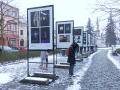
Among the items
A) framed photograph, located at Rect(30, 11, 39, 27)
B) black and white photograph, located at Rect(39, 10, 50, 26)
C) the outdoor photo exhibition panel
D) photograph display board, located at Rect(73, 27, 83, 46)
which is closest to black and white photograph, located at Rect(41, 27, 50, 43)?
black and white photograph, located at Rect(39, 10, 50, 26)

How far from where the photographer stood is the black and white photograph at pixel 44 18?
14.0 m

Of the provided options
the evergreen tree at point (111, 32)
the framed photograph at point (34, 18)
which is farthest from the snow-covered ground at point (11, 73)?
the evergreen tree at point (111, 32)

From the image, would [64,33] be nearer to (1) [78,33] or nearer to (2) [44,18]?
(2) [44,18]

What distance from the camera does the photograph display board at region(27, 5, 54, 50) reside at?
1391cm

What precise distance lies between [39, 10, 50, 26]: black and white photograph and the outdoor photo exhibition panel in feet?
25.6

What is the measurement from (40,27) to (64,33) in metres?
8.44

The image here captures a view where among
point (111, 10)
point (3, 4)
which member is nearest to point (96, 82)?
point (111, 10)

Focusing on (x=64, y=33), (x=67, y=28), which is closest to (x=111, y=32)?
(x=64, y=33)

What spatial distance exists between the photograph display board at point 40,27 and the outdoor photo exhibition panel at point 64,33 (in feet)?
24.9

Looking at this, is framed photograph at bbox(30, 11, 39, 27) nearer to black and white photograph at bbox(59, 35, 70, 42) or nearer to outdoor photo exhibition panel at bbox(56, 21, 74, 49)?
outdoor photo exhibition panel at bbox(56, 21, 74, 49)

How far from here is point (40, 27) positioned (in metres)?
14.2

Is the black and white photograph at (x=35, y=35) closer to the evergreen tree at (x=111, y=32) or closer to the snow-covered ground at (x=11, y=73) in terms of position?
the snow-covered ground at (x=11, y=73)

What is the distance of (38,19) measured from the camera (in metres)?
14.3

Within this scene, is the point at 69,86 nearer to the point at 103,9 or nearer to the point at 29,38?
the point at 29,38
